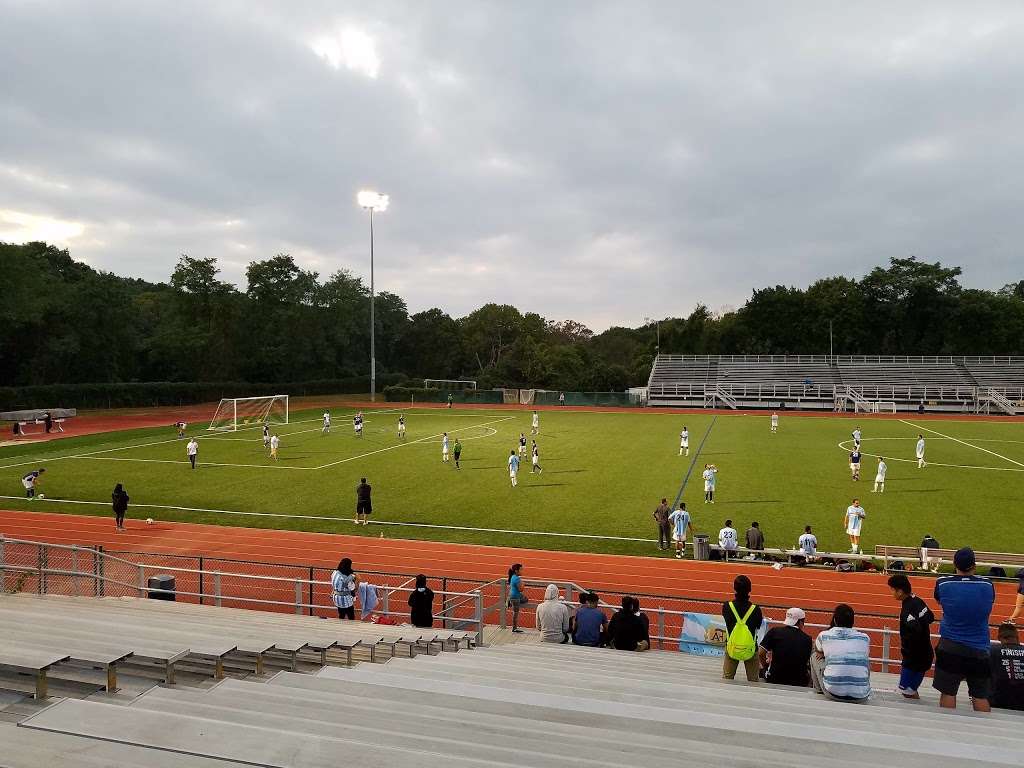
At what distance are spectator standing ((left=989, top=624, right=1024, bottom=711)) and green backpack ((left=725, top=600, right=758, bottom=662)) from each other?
6.85 ft

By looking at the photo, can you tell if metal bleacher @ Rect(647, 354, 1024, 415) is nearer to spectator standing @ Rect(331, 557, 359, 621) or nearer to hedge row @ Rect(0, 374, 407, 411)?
hedge row @ Rect(0, 374, 407, 411)

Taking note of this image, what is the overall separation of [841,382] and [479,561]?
63.3 metres

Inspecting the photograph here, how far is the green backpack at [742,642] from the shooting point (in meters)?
6.62

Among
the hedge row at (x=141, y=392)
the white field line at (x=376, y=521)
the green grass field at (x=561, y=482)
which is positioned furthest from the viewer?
the hedge row at (x=141, y=392)

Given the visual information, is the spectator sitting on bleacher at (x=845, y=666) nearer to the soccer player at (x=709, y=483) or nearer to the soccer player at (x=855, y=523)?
the soccer player at (x=855, y=523)

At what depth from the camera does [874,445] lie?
118 feet

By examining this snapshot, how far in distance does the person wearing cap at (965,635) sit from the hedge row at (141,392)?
60.8 m

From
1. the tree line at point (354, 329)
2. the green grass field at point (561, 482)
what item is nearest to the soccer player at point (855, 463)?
the green grass field at point (561, 482)

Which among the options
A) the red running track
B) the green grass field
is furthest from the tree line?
the red running track

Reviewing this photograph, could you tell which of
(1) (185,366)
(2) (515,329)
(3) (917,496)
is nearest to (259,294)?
(1) (185,366)

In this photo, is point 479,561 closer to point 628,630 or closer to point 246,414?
point 628,630

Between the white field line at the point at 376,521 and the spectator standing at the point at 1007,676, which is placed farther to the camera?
the white field line at the point at 376,521

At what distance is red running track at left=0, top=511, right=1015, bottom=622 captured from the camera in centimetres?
1435

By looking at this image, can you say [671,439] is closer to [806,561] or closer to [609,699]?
[806,561]
